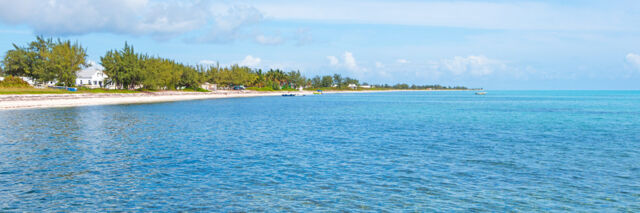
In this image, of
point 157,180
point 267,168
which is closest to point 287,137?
point 267,168

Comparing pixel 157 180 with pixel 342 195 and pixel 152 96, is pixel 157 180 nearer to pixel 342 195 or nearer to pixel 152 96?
pixel 342 195

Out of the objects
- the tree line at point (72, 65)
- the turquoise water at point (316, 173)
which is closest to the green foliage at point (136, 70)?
the tree line at point (72, 65)

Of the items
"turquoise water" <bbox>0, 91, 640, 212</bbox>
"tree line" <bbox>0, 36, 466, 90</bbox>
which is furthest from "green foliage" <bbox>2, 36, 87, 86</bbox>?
"turquoise water" <bbox>0, 91, 640, 212</bbox>

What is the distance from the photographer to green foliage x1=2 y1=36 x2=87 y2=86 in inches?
4591

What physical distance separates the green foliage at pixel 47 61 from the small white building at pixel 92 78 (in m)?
15.2

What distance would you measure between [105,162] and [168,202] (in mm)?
9642

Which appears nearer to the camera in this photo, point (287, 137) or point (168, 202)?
point (168, 202)

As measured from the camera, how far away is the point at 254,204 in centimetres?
1402

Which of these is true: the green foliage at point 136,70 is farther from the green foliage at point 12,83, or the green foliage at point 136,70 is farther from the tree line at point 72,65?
the green foliage at point 12,83

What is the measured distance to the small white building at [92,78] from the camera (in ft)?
468

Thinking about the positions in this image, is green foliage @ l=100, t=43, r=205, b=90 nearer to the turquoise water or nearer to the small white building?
the small white building

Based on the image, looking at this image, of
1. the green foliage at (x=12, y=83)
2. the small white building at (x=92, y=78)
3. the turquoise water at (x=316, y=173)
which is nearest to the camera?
the turquoise water at (x=316, y=173)

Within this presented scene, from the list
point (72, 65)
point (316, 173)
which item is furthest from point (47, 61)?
point (316, 173)

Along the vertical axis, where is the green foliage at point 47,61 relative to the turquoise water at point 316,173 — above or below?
above
